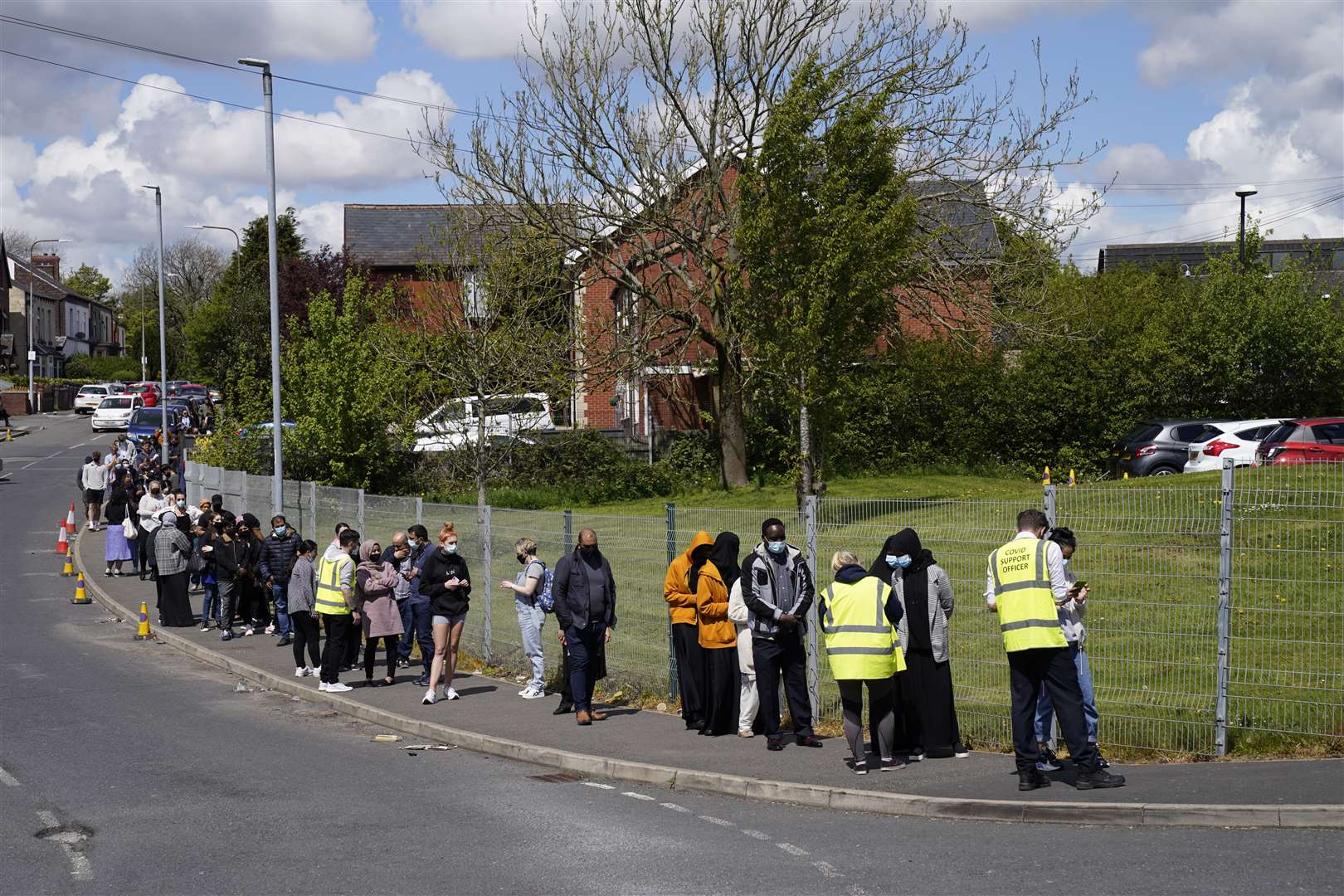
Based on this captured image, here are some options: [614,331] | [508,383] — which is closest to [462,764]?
[508,383]

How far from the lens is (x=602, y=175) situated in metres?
28.9

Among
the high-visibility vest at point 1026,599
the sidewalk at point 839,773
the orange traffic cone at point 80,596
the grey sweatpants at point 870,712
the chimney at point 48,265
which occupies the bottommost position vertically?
the orange traffic cone at point 80,596

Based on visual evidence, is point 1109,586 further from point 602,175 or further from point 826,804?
point 602,175

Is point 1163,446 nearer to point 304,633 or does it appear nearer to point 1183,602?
point 1183,602

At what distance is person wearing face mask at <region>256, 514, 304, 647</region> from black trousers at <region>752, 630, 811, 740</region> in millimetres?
8450

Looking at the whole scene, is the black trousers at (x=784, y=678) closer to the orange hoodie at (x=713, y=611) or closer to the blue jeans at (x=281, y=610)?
the orange hoodie at (x=713, y=611)

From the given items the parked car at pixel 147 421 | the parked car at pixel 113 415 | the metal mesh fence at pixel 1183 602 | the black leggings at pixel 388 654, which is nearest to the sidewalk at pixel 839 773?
the black leggings at pixel 388 654

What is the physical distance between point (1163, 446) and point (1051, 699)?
20.4m

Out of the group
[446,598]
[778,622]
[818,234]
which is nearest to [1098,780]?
[778,622]

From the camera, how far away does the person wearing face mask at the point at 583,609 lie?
40.7ft

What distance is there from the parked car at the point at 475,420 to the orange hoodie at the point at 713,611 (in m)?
17.6

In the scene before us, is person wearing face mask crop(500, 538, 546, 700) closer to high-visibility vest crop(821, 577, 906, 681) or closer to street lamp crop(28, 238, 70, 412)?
high-visibility vest crop(821, 577, 906, 681)

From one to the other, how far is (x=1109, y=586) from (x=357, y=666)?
981 centimetres

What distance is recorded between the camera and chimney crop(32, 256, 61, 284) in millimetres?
121000
